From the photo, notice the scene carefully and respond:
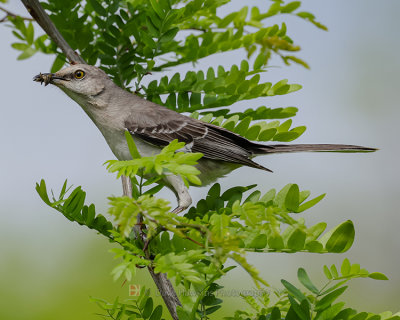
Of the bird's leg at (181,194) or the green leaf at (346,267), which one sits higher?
the bird's leg at (181,194)

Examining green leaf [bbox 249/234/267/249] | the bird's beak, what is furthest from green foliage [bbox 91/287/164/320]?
the bird's beak

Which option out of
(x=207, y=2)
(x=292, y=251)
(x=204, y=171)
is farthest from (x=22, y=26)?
(x=292, y=251)

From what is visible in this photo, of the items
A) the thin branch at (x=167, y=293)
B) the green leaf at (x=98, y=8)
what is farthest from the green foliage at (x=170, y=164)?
the green leaf at (x=98, y=8)

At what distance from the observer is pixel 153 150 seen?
386 cm

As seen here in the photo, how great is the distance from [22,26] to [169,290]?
96.4 inches

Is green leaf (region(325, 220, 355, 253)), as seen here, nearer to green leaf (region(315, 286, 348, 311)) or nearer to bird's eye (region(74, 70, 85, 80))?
green leaf (region(315, 286, 348, 311))

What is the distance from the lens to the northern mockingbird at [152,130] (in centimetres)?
365

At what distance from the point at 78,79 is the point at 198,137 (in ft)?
3.10

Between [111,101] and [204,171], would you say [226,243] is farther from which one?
[111,101]

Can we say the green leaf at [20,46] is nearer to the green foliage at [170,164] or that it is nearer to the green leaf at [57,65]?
the green leaf at [57,65]

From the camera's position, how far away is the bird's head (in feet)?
12.0

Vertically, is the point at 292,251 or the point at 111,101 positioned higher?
the point at 111,101

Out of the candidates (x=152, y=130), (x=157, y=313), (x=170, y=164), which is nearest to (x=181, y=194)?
(x=152, y=130)

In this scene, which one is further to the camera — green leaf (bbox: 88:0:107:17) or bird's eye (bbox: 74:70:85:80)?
bird's eye (bbox: 74:70:85:80)
